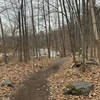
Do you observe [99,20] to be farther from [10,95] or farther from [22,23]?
[10,95]

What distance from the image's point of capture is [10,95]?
6.07 meters

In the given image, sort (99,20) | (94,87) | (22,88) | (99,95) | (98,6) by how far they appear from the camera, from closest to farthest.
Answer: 1. (99,95)
2. (94,87)
3. (22,88)
4. (98,6)
5. (99,20)

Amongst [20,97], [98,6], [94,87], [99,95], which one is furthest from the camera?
[98,6]

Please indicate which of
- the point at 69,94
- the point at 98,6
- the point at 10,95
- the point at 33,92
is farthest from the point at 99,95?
the point at 98,6

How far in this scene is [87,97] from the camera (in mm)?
5438

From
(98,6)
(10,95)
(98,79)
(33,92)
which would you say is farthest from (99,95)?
(98,6)

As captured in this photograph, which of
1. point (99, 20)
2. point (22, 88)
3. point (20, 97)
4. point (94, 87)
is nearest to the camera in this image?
point (20, 97)

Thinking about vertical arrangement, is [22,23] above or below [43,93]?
above

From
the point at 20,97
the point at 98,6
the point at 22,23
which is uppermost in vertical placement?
the point at 98,6

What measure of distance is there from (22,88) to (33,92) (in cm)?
89

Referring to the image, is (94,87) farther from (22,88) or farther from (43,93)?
(22,88)

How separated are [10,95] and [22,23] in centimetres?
948

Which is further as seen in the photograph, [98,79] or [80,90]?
[98,79]

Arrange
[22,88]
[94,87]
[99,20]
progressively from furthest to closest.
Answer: [99,20]
[22,88]
[94,87]
